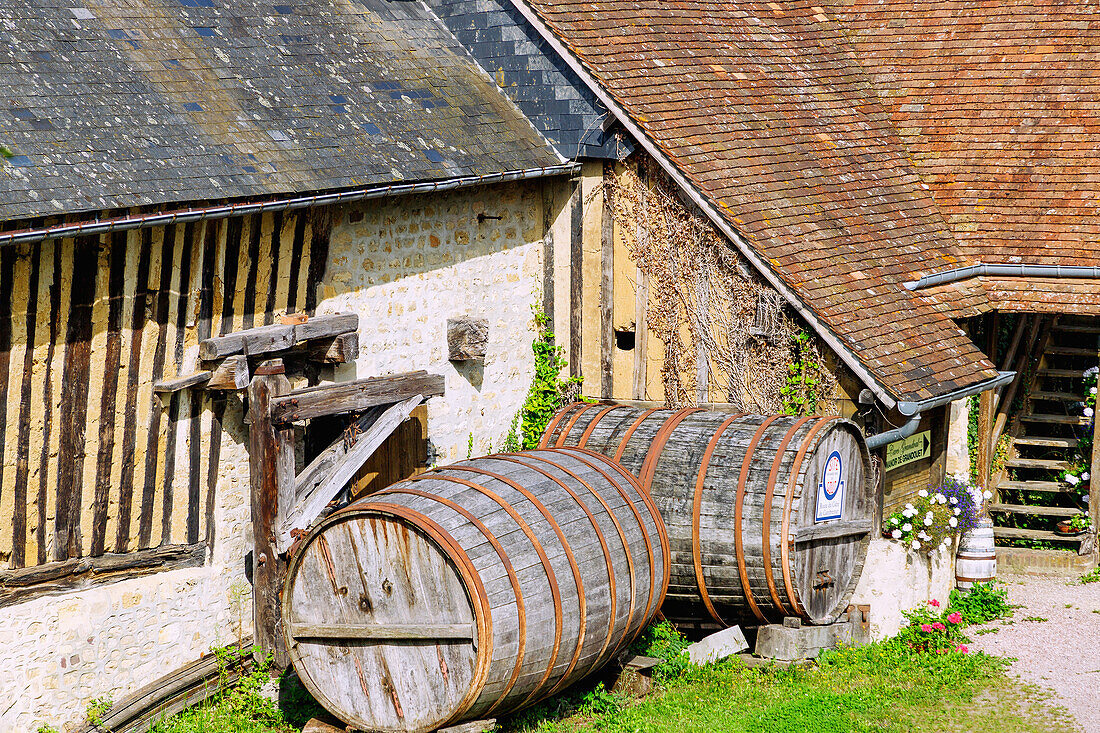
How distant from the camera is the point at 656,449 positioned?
823cm

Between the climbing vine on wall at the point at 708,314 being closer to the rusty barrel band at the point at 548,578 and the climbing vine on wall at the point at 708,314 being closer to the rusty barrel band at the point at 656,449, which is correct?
the rusty barrel band at the point at 656,449

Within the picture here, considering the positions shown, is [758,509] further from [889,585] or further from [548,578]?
[548,578]

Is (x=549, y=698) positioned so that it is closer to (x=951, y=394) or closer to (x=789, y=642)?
(x=789, y=642)

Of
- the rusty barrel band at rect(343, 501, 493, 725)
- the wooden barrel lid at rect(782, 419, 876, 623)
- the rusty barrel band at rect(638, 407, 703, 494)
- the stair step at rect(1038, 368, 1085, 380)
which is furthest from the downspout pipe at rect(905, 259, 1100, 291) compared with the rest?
the rusty barrel band at rect(343, 501, 493, 725)

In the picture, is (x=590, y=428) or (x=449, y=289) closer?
(x=590, y=428)

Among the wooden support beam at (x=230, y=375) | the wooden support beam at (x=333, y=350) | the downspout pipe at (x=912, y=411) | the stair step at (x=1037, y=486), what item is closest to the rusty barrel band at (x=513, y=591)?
the wooden support beam at (x=230, y=375)

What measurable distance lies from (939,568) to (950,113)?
4.41m

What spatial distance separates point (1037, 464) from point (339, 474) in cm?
622

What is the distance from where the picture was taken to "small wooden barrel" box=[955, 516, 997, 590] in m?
9.43

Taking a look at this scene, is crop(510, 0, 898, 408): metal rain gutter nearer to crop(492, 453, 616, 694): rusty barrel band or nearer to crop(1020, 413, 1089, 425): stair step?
crop(492, 453, 616, 694): rusty barrel band

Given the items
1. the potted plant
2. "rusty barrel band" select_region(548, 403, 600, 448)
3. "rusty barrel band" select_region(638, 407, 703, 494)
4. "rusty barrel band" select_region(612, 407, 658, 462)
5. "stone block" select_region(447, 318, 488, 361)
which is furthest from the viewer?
the potted plant

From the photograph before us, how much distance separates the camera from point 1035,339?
10.9 meters

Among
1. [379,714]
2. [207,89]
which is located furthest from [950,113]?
[379,714]

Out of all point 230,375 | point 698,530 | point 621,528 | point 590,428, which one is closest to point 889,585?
point 698,530
